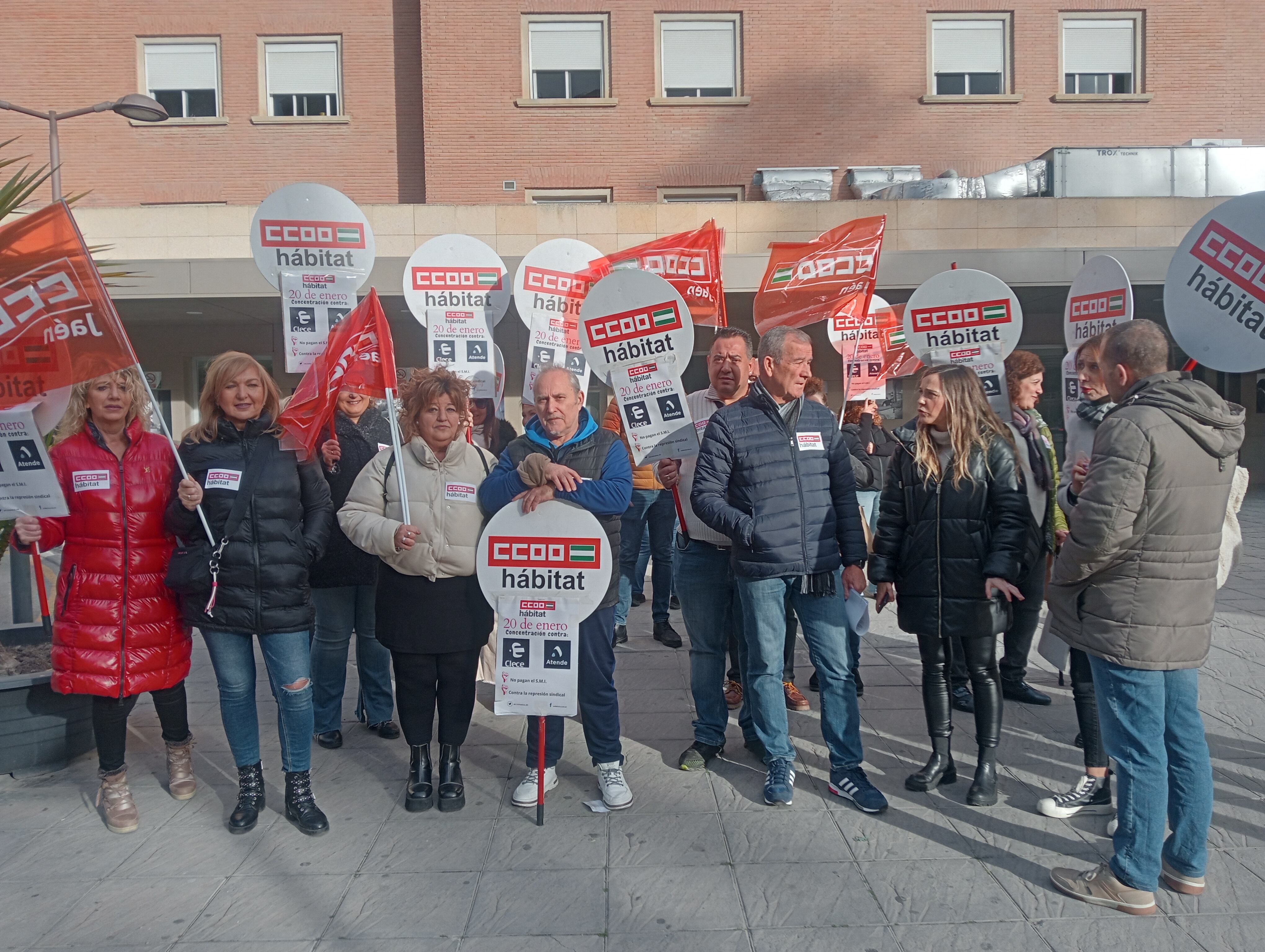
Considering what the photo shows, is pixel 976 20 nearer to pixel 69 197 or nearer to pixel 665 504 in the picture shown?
pixel 665 504

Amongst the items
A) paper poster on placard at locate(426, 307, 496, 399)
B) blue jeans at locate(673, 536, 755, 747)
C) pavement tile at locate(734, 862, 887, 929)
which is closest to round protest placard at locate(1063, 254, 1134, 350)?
blue jeans at locate(673, 536, 755, 747)

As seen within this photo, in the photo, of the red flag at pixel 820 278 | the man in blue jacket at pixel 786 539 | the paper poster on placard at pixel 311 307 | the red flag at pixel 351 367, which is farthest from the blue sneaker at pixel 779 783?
the paper poster on placard at pixel 311 307

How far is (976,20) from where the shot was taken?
59.2 ft

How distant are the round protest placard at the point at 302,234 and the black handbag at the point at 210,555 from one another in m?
1.50

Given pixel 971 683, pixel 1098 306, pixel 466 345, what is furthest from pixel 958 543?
pixel 466 345

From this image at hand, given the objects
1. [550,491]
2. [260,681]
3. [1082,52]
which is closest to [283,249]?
[550,491]

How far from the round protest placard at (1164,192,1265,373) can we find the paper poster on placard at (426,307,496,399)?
3525 mm

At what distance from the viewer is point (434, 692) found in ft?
13.3

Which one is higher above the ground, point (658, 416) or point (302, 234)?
point (302, 234)

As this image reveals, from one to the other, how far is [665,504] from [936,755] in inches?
134

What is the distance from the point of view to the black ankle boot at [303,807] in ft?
12.3

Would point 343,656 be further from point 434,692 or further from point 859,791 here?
point 859,791

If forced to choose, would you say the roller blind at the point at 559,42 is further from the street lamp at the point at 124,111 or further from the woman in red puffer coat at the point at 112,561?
the woman in red puffer coat at the point at 112,561

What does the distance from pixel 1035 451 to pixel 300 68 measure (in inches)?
711
